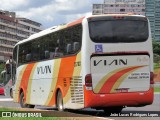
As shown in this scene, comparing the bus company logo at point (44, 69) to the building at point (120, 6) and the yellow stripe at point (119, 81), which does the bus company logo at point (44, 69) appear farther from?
the building at point (120, 6)

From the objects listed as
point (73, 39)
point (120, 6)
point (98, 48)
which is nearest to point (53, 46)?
point (73, 39)

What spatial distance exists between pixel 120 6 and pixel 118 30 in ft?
526

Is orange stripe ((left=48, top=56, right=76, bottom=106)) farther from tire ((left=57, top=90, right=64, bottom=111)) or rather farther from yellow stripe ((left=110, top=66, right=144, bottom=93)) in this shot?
yellow stripe ((left=110, top=66, right=144, bottom=93))

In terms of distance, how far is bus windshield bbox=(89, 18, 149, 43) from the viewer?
15.7 m

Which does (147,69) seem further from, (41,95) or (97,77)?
(41,95)

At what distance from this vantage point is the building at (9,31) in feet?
498

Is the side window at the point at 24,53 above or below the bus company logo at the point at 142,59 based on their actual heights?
above

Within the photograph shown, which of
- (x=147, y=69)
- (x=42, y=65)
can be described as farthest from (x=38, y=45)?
(x=147, y=69)

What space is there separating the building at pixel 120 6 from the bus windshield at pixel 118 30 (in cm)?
15448

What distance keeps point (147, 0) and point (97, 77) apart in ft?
522

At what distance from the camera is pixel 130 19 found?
16141mm

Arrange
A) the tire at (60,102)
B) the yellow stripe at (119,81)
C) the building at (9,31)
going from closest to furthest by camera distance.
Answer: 1. the yellow stripe at (119,81)
2. the tire at (60,102)
3. the building at (9,31)

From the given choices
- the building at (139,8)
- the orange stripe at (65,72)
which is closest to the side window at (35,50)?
the orange stripe at (65,72)

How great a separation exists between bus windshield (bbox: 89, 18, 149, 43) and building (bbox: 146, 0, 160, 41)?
477 ft
